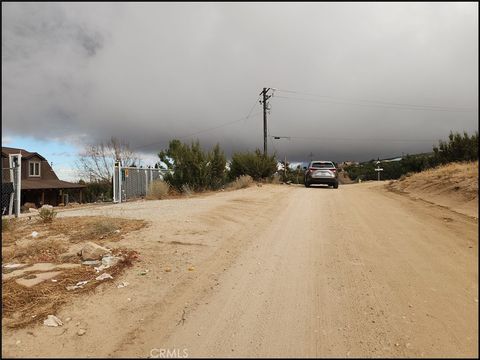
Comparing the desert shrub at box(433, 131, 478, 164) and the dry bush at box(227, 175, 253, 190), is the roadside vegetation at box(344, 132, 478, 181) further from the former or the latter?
the dry bush at box(227, 175, 253, 190)

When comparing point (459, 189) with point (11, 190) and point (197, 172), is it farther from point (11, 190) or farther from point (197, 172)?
point (197, 172)

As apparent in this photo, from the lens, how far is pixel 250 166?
23.6m

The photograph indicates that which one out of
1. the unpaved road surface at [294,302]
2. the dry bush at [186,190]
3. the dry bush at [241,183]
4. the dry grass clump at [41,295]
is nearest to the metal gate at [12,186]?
the unpaved road surface at [294,302]

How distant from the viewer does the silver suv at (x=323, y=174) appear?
19.2 meters

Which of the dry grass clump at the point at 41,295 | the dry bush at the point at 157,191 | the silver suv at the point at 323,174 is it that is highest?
the silver suv at the point at 323,174

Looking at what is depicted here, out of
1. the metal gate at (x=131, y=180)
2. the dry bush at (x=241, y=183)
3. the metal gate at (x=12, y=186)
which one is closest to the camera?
the metal gate at (x=12, y=186)

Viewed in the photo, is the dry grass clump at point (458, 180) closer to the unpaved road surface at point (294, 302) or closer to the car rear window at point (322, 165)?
the unpaved road surface at point (294, 302)

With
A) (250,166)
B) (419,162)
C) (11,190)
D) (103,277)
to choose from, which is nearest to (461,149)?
(103,277)

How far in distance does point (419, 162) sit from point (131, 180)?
43.3ft

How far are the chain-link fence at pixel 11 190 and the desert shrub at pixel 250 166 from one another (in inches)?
569

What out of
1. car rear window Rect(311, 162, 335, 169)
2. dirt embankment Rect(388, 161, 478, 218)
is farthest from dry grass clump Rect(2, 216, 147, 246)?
car rear window Rect(311, 162, 335, 169)

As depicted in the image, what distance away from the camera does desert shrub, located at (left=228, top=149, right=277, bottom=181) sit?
2338 centimetres

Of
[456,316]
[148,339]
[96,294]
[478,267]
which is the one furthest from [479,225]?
[96,294]

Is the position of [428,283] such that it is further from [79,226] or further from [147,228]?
[79,226]
